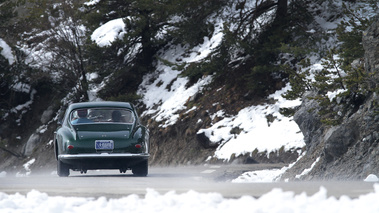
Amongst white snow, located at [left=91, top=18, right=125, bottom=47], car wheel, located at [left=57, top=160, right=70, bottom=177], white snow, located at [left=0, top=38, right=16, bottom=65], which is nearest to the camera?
car wheel, located at [left=57, top=160, right=70, bottom=177]

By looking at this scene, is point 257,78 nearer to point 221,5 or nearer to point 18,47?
point 221,5

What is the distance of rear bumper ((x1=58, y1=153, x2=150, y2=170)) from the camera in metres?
12.3

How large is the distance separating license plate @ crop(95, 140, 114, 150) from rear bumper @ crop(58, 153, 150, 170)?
0.15 meters

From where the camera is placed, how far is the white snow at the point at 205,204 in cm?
527

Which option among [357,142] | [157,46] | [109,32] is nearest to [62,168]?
[357,142]

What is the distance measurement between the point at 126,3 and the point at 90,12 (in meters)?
2.16

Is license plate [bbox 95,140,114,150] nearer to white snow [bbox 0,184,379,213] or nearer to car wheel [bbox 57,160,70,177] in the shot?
car wheel [bbox 57,160,70,177]

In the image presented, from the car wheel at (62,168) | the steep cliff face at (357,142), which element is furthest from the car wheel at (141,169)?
the steep cliff face at (357,142)

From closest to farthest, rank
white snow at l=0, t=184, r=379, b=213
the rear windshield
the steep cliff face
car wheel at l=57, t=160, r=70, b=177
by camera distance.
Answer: white snow at l=0, t=184, r=379, b=213, the steep cliff face, car wheel at l=57, t=160, r=70, b=177, the rear windshield

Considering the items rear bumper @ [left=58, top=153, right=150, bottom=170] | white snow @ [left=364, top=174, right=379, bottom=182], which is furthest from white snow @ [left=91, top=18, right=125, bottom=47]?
white snow @ [left=364, top=174, right=379, bottom=182]

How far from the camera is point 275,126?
814 inches

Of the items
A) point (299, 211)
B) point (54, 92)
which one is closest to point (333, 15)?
point (54, 92)

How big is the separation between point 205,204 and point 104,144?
6.96m

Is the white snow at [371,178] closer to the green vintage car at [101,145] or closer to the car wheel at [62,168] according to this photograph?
the green vintage car at [101,145]
